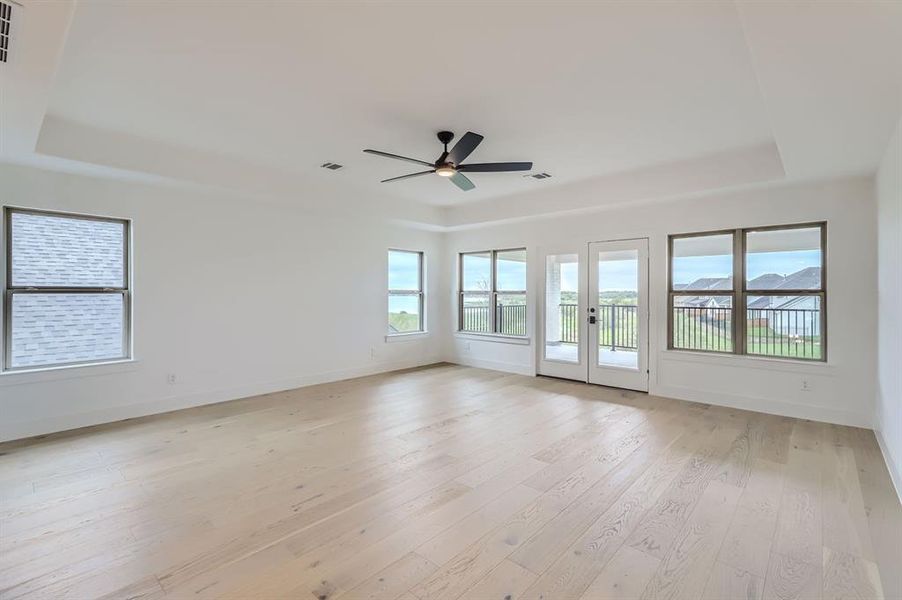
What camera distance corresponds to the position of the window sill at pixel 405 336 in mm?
7133

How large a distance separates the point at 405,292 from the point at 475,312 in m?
1.31

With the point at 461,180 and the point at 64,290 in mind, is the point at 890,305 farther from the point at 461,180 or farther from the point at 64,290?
the point at 64,290

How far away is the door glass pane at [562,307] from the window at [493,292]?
47cm

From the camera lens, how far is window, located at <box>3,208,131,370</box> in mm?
3988

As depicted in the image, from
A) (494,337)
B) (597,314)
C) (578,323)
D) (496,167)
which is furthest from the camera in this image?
(494,337)

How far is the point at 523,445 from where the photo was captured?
373 centimetres

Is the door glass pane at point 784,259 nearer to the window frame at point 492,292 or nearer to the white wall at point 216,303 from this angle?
the window frame at point 492,292

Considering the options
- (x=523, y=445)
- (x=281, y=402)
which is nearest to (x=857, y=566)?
(x=523, y=445)

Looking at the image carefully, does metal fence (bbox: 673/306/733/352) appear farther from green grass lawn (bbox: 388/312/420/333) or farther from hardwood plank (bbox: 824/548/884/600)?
green grass lawn (bbox: 388/312/420/333)

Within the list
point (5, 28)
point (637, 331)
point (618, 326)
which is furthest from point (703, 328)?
point (5, 28)

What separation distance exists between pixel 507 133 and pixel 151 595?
3900mm

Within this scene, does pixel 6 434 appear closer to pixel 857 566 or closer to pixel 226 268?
pixel 226 268

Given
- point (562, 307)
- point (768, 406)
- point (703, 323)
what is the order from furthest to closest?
1. point (562, 307)
2. point (703, 323)
3. point (768, 406)

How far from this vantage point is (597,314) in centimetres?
607
